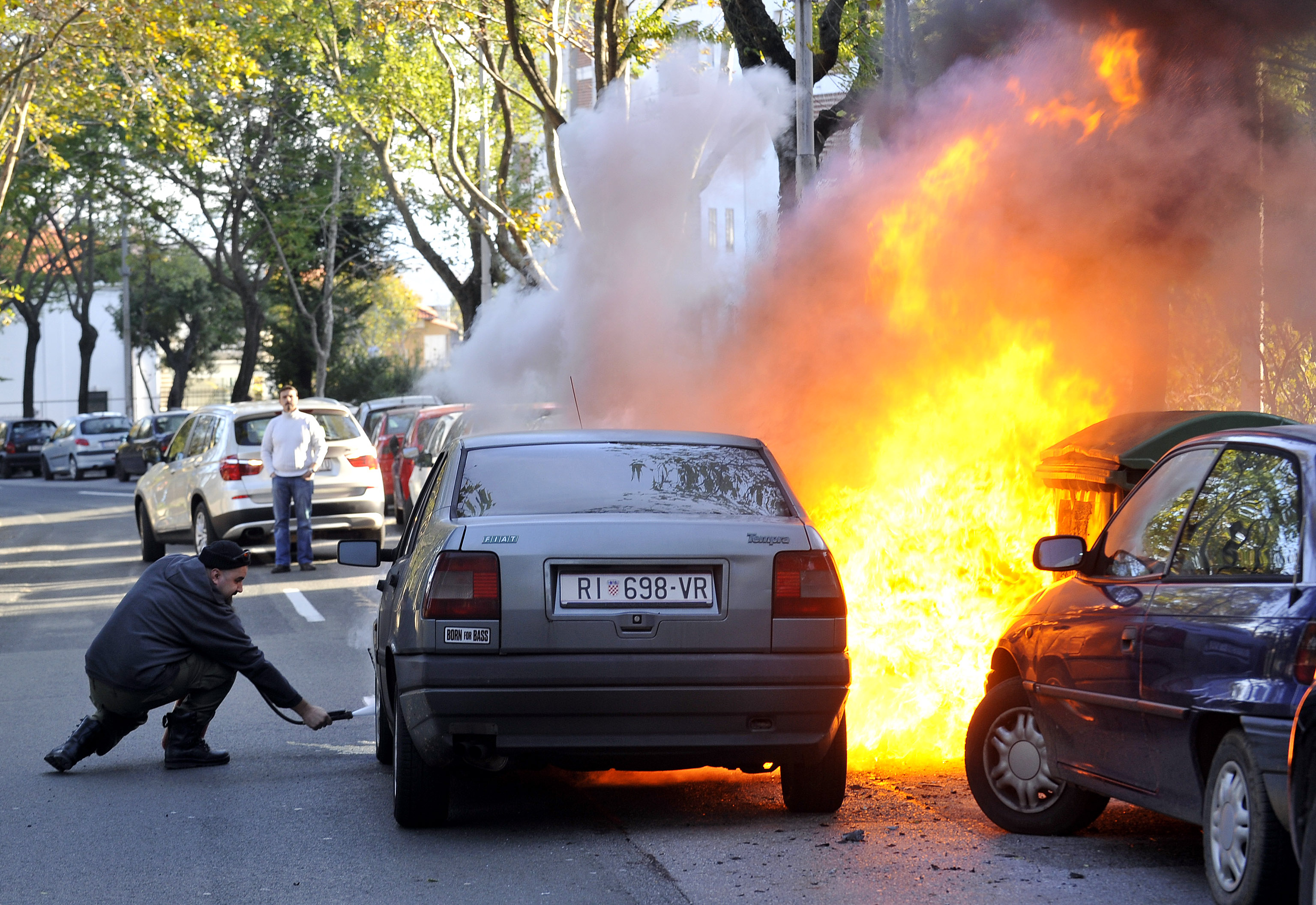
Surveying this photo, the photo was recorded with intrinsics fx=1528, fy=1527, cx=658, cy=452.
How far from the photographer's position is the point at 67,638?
1127 cm

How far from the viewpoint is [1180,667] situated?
4348 mm

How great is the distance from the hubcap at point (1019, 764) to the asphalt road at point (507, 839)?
0.46 feet

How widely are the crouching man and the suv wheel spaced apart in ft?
29.0

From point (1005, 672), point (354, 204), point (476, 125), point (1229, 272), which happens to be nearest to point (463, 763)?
point (1005, 672)

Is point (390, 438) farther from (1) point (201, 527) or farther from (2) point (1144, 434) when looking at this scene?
(2) point (1144, 434)

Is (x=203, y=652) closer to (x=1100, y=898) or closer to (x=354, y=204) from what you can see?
(x=1100, y=898)

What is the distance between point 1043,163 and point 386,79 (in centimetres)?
1807

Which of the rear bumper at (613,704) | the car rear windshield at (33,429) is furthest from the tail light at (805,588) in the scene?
the car rear windshield at (33,429)

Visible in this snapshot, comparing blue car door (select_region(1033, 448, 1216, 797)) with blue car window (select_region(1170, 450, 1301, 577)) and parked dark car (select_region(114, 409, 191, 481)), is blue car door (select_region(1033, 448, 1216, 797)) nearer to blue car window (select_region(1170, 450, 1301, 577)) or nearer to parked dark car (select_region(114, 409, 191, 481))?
blue car window (select_region(1170, 450, 1301, 577))

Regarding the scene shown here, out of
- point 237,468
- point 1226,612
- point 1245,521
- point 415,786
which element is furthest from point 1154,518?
point 237,468

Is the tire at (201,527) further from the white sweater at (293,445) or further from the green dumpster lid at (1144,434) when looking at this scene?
the green dumpster lid at (1144,434)

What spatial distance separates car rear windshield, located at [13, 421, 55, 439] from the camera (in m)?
46.1

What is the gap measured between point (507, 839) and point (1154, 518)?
2472mm

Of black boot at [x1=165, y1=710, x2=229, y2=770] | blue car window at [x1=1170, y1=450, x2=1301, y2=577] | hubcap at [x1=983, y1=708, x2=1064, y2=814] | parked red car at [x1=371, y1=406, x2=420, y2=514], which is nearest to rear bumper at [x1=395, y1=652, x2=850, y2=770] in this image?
hubcap at [x1=983, y1=708, x2=1064, y2=814]
